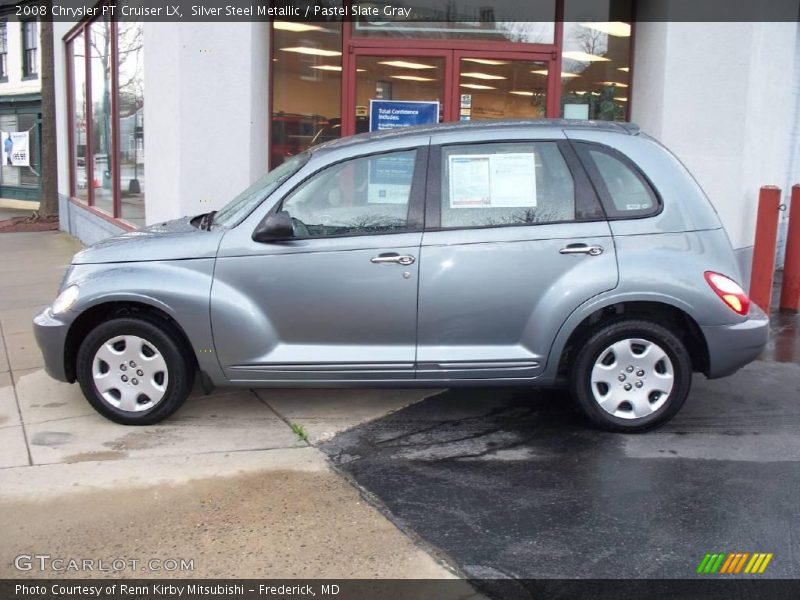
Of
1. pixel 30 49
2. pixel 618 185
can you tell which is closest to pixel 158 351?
Result: pixel 618 185

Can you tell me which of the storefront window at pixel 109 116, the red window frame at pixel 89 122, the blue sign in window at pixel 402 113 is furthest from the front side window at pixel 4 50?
the blue sign in window at pixel 402 113

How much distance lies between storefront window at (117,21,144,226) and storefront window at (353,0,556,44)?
294 cm

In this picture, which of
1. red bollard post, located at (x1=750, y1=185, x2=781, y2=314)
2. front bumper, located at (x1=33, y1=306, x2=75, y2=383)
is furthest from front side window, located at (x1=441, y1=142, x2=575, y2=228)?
red bollard post, located at (x1=750, y1=185, x2=781, y2=314)

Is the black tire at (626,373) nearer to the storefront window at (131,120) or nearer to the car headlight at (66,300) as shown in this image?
the car headlight at (66,300)

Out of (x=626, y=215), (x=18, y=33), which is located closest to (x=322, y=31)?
(x=626, y=215)

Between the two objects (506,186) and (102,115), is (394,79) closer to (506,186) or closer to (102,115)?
(506,186)

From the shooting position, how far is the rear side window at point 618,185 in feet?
16.1

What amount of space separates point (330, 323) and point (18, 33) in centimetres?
2143

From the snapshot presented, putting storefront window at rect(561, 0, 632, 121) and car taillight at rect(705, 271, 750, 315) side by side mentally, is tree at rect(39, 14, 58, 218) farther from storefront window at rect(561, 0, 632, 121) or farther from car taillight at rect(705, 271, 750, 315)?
car taillight at rect(705, 271, 750, 315)

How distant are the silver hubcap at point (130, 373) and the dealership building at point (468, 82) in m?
3.63

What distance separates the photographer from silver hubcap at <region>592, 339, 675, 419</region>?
4.87 metres

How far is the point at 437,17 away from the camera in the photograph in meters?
9.04

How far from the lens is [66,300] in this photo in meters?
4.97

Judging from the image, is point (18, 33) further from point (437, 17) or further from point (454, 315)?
point (454, 315)
